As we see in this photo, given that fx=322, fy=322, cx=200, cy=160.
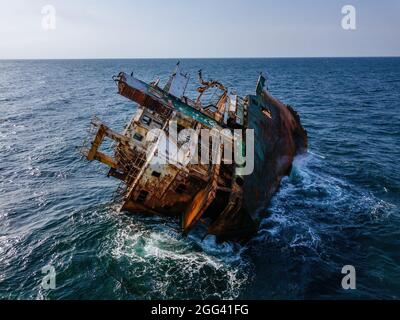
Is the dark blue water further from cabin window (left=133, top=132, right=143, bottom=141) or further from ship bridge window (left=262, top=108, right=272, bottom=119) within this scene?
ship bridge window (left=262, top=108, right=272, bottom=119)

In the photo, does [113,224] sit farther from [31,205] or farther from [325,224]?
[325,224]

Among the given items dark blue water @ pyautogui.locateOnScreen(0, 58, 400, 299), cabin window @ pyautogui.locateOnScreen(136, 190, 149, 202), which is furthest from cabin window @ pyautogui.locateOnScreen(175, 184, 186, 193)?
dark blue water @ pyautogui.locateOnScreen(0, 58, 400, 299)

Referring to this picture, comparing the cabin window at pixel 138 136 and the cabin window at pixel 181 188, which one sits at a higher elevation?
the cabin window at pixel 138 136

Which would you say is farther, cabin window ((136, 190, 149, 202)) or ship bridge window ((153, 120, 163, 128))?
ship bridge window ((153, 120, 163, 128))

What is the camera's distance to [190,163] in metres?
16.0

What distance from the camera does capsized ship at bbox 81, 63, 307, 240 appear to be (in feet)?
51.3

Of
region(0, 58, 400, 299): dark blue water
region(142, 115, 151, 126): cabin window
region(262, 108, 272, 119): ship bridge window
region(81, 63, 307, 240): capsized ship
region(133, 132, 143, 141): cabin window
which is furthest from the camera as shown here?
region(262, 108, 272, 119): ship bridge window

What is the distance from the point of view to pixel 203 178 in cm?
1583

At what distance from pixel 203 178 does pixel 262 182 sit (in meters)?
4.15

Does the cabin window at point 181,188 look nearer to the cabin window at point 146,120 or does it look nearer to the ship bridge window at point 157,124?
the ship bridge window at point 157,124

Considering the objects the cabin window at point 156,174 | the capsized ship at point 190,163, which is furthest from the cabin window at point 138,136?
the cabin window at point 156,174

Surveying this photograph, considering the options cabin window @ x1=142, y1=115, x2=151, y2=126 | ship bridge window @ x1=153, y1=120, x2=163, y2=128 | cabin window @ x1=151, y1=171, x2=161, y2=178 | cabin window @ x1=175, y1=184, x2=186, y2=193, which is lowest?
cabin window @ x1=175, y1=184, x2=186, y2=193

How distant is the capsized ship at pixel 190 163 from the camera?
15633 millimetres

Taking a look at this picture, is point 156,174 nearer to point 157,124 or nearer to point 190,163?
point 190,163
